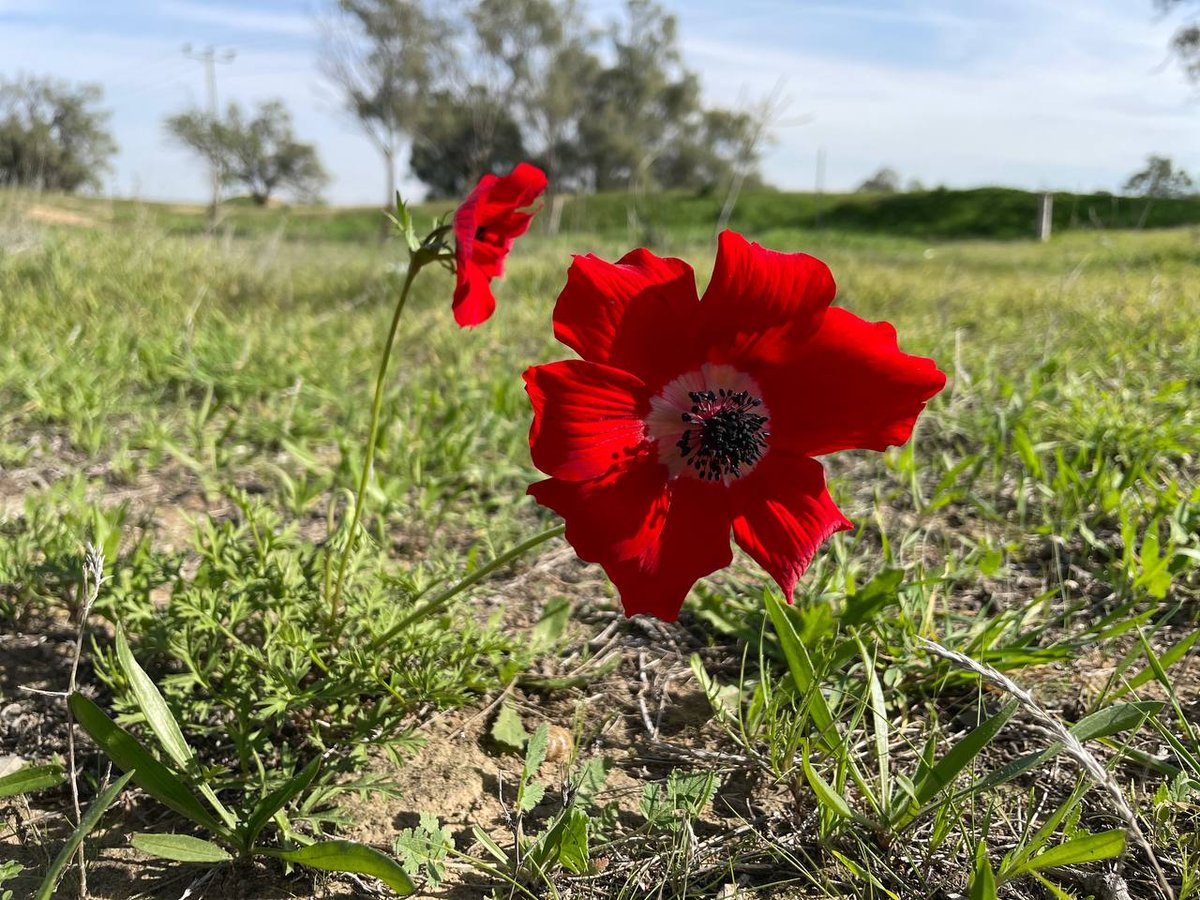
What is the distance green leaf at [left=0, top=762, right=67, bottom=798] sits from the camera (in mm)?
1218

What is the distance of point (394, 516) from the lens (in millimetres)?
2277

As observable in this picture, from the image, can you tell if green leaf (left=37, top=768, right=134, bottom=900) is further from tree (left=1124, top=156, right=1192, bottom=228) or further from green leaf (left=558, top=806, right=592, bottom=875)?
tree (left=1124, top=156, right=1192, bottom=228)

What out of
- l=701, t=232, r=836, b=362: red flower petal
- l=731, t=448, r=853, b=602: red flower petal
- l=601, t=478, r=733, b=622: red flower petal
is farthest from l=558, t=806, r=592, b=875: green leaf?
l=701, t=232, r=836, b=362: red flower petal

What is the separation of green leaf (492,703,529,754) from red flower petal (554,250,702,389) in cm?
72

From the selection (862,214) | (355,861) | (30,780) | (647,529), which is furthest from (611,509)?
(862,214)

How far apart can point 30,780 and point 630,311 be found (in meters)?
1.08

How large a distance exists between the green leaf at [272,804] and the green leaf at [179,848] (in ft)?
0.13

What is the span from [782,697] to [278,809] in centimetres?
76

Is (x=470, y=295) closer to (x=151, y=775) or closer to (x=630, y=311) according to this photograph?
(x=630, y=311)

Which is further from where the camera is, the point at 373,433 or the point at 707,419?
the point at 373,433

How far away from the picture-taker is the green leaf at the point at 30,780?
1218mm

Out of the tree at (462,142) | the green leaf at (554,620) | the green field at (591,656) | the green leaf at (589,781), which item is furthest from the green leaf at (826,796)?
the tree at (462,142)

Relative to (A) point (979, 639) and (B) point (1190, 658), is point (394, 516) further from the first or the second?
(B) point (1190, 658)

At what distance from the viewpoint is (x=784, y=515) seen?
1153mm
